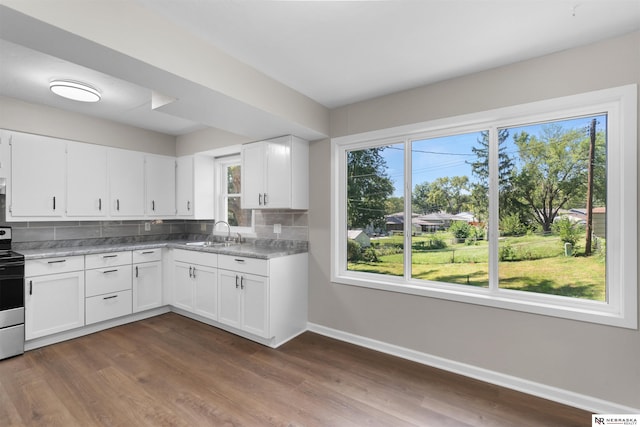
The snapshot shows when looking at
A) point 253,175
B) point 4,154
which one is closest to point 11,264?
point 4,154

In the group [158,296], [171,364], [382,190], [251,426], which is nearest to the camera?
[251,426]

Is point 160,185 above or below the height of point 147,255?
above

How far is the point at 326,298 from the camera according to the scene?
3.19 metres

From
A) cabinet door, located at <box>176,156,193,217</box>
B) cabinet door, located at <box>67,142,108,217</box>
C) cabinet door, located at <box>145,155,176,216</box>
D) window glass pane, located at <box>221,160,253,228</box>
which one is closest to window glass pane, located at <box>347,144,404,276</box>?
window glass pane, located at <box>221,160,253,228</box>

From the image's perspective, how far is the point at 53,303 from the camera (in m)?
2.90

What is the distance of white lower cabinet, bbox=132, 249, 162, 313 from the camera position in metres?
3.56

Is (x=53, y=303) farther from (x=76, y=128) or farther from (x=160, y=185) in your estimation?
(x=76, y=128)

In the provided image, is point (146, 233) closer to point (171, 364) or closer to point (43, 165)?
point (43, 165)

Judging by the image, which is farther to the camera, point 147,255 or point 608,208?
point 147,255

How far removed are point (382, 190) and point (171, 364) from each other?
260 centimetres

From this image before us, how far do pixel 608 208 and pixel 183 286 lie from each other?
4236 mm

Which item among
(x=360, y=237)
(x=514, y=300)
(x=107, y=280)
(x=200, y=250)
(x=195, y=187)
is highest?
(x=195, y=187)

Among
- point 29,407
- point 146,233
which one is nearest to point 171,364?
point 29,407

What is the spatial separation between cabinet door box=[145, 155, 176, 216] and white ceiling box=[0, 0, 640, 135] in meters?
1.55
